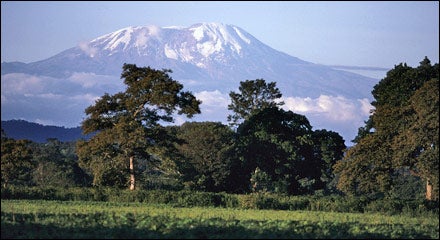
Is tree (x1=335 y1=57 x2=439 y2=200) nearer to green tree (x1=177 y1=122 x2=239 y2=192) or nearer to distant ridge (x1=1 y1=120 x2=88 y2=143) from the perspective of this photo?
green tree (x1=177 y1=122 x2=239 y2=192)

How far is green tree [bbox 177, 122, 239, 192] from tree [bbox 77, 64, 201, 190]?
5.91 meters

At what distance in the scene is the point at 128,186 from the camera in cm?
4019

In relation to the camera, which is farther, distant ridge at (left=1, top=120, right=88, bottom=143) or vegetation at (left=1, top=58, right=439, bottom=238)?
distant ridge at (left=1, top=120, right=88, bottom=143)

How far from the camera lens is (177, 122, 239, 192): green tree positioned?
46625 millimetres

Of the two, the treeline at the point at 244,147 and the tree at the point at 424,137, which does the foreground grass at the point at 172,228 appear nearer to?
the treeline at the point at 244,147

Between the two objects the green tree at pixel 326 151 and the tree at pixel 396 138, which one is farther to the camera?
the green tree at pixel 326 151

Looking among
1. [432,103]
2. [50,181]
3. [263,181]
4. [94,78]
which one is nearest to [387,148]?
[432,103]

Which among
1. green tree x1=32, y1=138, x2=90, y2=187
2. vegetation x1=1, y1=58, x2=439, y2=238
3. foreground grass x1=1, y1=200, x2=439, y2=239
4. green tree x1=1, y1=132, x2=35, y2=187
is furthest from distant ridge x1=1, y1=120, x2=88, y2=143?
foreground grass x1=1, y1=200, x2=439, y2=239

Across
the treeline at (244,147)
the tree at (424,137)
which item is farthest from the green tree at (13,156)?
the tree at (424,137)

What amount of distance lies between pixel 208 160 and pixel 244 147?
3.47m

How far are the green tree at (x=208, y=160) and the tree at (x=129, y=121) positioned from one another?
591cm

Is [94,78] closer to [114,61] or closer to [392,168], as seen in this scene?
[114,61]

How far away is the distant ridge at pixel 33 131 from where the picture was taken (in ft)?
276

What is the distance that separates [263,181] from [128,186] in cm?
1175
